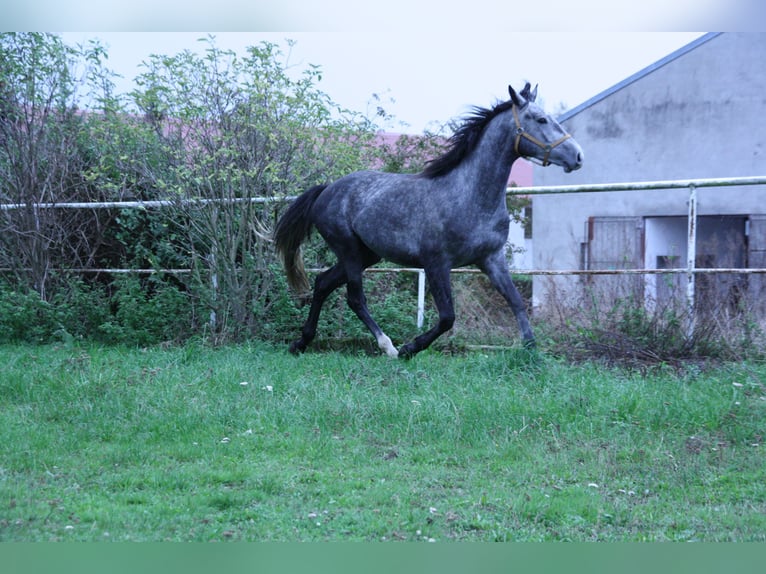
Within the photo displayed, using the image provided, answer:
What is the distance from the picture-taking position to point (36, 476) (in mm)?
4320

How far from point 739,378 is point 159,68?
6.12 metres

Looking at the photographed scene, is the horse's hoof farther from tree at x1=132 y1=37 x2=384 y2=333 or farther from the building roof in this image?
the building roof

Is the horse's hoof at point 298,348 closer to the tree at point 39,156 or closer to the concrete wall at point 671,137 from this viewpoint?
the tree at point 39,156

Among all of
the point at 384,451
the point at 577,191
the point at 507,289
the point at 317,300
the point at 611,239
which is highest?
the point at 577,191

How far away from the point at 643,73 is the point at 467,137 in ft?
40.9

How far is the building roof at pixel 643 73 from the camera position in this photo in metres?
17.3

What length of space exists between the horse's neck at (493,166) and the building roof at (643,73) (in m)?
12.3

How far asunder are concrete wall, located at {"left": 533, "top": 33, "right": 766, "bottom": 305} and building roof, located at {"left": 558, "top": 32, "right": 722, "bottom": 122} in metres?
0.02

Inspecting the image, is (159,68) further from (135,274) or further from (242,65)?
(135,274)

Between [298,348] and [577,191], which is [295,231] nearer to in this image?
[298,348]

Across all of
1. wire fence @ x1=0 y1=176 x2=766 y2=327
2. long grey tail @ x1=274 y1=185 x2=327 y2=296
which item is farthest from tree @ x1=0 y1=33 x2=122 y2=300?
long grey tail @ x1=274 y1=185 x2=327 y2=296

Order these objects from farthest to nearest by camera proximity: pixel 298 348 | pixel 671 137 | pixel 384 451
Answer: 1. pixel 671 137
2. pixel 298 348
3. pixel 384 451

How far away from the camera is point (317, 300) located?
Result: 8.02m

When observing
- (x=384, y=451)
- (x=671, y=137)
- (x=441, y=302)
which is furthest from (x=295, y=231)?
(x=671, y=137)
